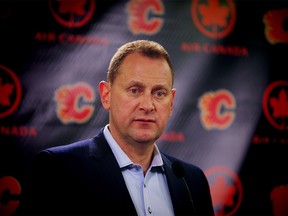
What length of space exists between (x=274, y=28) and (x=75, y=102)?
4.67ft

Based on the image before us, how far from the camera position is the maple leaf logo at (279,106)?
2.24m

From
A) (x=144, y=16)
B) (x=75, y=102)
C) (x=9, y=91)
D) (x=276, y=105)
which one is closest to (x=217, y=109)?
(x=276, y=105)

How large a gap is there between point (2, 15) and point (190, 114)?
122 cm

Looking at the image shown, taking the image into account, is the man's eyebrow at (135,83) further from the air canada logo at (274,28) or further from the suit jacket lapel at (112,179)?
the air canada logo at (274,28)

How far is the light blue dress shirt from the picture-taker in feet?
4.09

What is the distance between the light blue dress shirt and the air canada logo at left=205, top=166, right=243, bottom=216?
0.82 metres

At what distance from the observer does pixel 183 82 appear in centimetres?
211

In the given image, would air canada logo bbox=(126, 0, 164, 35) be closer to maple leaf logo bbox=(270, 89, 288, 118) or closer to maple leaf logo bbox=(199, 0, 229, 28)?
maple leaf logo bbox=(199, 0, 229, 28)

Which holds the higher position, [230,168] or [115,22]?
[115,22]

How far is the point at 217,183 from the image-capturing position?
211 centimetres

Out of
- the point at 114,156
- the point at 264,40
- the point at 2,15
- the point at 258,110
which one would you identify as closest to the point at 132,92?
the point at 114,156

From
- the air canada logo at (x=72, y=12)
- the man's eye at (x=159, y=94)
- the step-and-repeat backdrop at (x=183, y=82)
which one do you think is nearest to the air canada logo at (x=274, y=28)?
the step-and-repeat backdrop at (x=183, y=82)

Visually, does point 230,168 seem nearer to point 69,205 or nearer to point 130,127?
point 130,127

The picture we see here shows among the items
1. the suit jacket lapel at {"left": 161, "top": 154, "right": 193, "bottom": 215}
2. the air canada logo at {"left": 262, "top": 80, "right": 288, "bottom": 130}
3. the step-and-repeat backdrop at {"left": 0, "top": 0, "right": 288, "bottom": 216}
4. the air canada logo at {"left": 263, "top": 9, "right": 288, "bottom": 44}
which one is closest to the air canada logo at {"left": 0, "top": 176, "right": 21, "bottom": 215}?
the step-and-repeat backdrop at {"left": 0, "top": 0, "right": 288, "bottom": 216}
